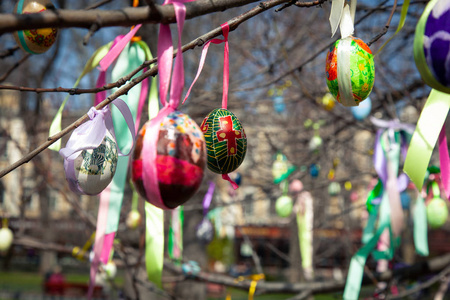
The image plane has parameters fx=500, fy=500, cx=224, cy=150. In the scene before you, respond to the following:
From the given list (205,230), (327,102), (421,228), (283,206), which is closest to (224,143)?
(421,228)

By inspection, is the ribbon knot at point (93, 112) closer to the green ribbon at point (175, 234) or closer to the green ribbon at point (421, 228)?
the green ribbon at point (421, 228)

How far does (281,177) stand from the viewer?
4820 mm

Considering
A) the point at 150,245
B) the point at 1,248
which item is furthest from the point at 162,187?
the point at 1,248

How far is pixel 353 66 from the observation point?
1.74m

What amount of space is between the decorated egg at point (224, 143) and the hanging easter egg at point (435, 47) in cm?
69

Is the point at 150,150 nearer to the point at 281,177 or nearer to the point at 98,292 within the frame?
the point at 281,177

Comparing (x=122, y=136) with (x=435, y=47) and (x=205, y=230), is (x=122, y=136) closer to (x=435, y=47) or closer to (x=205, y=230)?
(x=435, y=47)

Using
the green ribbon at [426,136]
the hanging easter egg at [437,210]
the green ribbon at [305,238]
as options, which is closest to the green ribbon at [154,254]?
the green ribbon at [426,136]

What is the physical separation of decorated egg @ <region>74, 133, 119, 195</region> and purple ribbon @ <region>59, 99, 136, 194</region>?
2cm

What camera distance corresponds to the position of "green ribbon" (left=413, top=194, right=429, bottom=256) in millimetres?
3234

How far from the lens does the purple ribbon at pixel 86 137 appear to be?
5.11 ft

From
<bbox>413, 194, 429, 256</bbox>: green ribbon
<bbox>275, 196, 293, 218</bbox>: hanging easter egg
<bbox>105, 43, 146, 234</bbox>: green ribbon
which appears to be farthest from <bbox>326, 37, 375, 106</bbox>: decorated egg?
<bbox>275, 196, 293, 218</bbox>: hanging easter egg

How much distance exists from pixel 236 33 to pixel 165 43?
6.97 metres

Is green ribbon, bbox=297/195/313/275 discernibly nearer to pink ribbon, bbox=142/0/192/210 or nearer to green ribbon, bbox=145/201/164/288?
green ribbon, bbox=145/201/164/288
